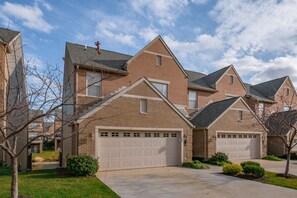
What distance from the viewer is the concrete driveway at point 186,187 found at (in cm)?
936

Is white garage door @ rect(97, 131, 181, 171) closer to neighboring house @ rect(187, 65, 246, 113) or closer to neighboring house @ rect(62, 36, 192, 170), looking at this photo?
neighboring house @ rect(62, 36, 192, 170)

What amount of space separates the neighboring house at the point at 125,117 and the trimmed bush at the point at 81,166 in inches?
48.1

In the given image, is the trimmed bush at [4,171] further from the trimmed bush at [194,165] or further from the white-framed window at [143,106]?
the trimmed bush at [194,165]

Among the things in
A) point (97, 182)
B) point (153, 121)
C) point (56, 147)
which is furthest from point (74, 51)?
point (56, 147)

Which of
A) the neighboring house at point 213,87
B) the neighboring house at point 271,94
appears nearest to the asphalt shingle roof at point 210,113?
the neighboring house at point 213,87

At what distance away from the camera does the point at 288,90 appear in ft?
109

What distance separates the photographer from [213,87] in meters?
26.6

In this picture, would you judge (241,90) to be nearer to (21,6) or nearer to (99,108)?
(99,108)

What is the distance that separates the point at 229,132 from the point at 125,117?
10401mm

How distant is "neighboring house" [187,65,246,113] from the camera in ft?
82.5

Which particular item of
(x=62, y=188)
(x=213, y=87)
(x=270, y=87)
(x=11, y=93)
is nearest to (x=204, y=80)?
(x=213, y=87)

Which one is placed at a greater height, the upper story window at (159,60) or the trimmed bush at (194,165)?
the upper story window at (159,60)

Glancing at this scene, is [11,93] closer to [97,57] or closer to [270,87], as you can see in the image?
[97,57]

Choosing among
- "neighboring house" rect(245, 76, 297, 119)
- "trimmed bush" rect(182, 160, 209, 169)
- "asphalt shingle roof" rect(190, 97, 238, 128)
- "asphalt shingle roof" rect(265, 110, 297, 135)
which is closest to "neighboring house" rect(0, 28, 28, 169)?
"trimmed bush" rect(182, 160, 209, 169)
